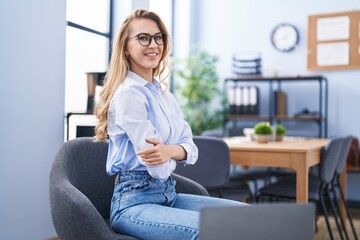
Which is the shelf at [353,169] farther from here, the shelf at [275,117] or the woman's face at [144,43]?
the woman's face at [144,43]

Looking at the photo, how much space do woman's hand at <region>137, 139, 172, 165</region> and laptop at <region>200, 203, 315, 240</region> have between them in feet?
1.40

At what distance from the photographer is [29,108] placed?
2623 millimetres

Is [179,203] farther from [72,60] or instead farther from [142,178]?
[72,60]

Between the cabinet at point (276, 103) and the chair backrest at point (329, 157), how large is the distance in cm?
156

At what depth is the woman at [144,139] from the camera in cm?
133

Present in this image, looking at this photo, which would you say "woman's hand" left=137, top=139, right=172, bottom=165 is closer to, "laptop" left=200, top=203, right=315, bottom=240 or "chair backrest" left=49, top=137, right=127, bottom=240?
"chair backrest" left=49, top=137, right=127, bottom=240

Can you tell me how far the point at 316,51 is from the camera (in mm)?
4781

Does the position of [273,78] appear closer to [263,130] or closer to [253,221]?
[263,130]

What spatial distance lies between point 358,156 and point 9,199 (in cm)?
338

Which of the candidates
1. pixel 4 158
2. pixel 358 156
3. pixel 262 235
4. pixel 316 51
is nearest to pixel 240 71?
pixel 316 51

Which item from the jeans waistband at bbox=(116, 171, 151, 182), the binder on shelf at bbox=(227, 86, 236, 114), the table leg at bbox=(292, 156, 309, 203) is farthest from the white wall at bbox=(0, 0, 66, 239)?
the binder on shelf at bbox=(227, 86, 236, 114)

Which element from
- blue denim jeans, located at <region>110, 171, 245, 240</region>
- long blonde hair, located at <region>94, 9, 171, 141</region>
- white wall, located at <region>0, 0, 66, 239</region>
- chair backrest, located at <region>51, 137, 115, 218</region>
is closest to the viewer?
blue denim jeans, located at <region>110, 171, 245, 240</region>

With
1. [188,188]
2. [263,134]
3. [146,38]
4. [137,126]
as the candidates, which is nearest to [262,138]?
[263,134]

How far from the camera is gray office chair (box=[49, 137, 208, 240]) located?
4.45 feet
